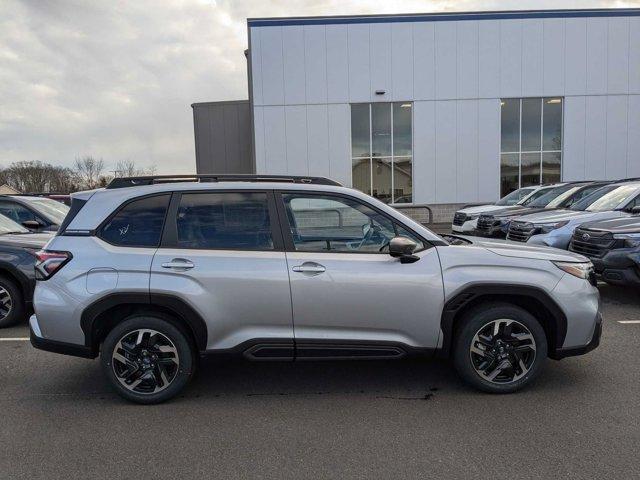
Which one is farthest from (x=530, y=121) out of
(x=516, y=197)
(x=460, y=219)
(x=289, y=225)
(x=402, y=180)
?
(x=289, y=225)

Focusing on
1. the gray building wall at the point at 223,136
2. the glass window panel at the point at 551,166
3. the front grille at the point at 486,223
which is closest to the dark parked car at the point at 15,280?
the front grille at the point at 486,223

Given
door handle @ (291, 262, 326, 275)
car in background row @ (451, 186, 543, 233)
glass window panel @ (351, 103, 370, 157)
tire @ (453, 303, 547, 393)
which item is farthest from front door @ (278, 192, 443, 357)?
glass window panel @ (351, 103, 370, 157)

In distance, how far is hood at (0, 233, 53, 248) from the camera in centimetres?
630

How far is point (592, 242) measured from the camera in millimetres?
7004

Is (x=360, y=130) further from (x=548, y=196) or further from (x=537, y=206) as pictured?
(x=537, y=206)

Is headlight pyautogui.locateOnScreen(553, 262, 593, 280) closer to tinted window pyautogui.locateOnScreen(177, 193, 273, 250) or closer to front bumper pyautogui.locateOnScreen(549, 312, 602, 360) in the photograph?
front bumper pyautogui.locateOnScreen(549, 312, 602, 360)

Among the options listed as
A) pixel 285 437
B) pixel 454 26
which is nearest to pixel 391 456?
pixel 285 437

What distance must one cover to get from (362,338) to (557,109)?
1966 centimetres

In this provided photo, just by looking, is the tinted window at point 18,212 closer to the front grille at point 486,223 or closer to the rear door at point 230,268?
the rear door at point 230,268

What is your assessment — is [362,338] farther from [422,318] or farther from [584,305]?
[584,305]

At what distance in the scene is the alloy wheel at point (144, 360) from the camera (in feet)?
12.5

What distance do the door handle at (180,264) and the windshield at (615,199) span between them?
7.91 metres

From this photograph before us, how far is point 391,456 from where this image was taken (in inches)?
121

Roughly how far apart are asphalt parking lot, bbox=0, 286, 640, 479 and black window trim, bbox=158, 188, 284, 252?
4.04 feet
